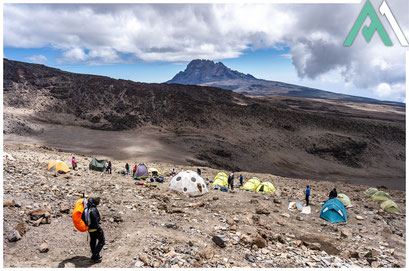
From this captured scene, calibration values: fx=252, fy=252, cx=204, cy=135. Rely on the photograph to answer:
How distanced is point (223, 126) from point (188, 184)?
113ft

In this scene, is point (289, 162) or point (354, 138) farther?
point (354, 138)

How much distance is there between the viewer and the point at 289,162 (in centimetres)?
3825

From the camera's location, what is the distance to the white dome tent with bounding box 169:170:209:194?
14.4 meters

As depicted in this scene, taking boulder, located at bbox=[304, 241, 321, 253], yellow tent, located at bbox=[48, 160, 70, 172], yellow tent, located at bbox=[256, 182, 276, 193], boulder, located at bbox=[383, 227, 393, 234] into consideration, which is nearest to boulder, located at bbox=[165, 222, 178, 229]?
boulder, located at bbox=[304, 241, 321, 253]

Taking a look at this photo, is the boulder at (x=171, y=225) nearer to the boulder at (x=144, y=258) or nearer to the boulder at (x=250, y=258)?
the boulder at (x=144, y=258)

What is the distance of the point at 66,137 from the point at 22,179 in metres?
31.5

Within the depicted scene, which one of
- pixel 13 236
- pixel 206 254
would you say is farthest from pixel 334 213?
pixel 13 236

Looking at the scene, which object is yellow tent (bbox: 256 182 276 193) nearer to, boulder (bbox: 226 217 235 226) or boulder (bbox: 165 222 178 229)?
boulder (bbox: 226 217 235 226)

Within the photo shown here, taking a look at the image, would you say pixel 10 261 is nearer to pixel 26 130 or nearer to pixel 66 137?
pixel 66 137

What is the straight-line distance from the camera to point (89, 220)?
6031mm

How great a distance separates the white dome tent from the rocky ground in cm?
76

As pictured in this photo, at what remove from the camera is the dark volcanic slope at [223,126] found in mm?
37500

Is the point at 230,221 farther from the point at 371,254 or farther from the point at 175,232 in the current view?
A: the point at 371,254

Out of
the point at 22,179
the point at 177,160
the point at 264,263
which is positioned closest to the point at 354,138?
the point at 177,160
